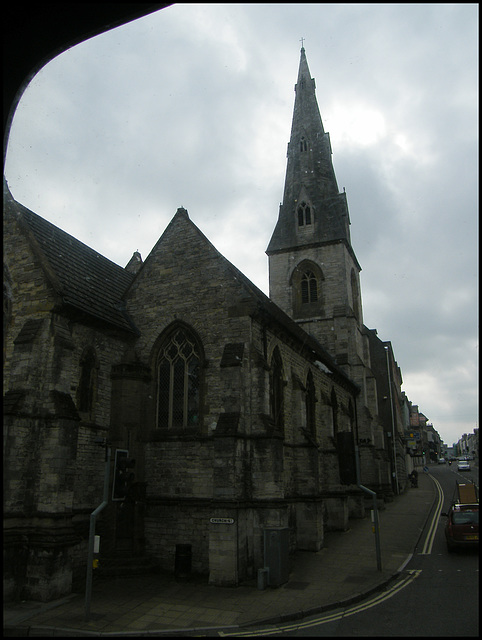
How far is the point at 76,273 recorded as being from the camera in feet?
53.6

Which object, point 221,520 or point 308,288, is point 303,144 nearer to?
point 308,288

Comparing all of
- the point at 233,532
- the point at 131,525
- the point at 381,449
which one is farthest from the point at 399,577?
the point at 381,449

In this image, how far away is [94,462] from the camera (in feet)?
46.2

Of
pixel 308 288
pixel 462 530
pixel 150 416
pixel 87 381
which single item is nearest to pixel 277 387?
pixel 150 416

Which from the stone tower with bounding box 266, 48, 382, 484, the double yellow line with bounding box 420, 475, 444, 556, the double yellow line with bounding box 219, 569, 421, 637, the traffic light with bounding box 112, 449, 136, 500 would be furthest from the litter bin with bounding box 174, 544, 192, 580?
the stone tower with bounding box 266, 48, 382, 484

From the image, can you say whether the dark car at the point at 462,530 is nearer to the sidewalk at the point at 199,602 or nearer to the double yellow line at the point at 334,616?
the sidewalk at the point at 199,602

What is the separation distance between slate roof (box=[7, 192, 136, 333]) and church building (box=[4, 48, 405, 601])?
8cm

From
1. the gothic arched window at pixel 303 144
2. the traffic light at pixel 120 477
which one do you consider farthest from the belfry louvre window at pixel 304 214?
the traffic light at pixel 120 477

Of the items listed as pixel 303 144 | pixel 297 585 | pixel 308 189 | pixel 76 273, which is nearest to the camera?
pixel 297 585

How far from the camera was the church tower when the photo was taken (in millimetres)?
33188

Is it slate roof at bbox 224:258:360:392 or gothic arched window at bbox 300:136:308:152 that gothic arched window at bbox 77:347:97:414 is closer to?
slate roof at bbox 224:258:360:392

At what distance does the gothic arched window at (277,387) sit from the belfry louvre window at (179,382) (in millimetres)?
2994

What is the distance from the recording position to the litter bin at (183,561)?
13094mm

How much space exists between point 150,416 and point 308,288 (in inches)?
853
